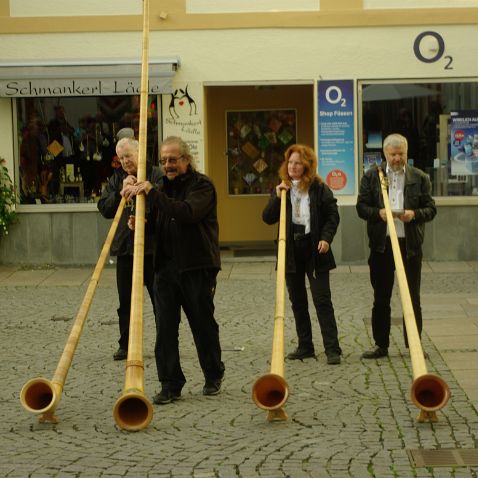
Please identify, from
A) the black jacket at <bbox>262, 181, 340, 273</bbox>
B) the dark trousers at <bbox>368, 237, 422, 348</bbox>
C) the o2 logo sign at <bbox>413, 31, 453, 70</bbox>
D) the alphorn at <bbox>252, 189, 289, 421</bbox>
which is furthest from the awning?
the alphorn at <bbox>252, 189, 289, 421</bbox>

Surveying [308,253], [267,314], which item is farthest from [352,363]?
[267,314]

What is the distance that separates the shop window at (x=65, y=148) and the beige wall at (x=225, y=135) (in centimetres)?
164

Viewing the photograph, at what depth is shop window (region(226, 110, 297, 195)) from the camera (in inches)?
682

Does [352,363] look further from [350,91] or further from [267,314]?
[350,91]

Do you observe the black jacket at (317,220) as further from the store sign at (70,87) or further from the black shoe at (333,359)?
the store sign at (70,87)

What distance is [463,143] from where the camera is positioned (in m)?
15.8

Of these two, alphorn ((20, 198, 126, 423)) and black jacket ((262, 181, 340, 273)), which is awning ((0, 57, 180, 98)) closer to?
black jacket ((262, 181, 340, 273))

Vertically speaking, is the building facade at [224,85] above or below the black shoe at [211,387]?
above

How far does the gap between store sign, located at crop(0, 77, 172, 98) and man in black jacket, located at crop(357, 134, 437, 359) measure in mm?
6630

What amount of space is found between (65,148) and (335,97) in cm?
373

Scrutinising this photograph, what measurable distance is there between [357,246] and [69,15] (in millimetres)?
4914

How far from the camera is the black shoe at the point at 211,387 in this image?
7.93 metres

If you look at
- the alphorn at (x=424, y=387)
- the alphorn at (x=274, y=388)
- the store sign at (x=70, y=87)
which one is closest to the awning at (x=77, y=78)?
the store sign at (x=70, y=87)

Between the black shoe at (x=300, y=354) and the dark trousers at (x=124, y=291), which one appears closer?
the black shoe at (x=300, y=354)
